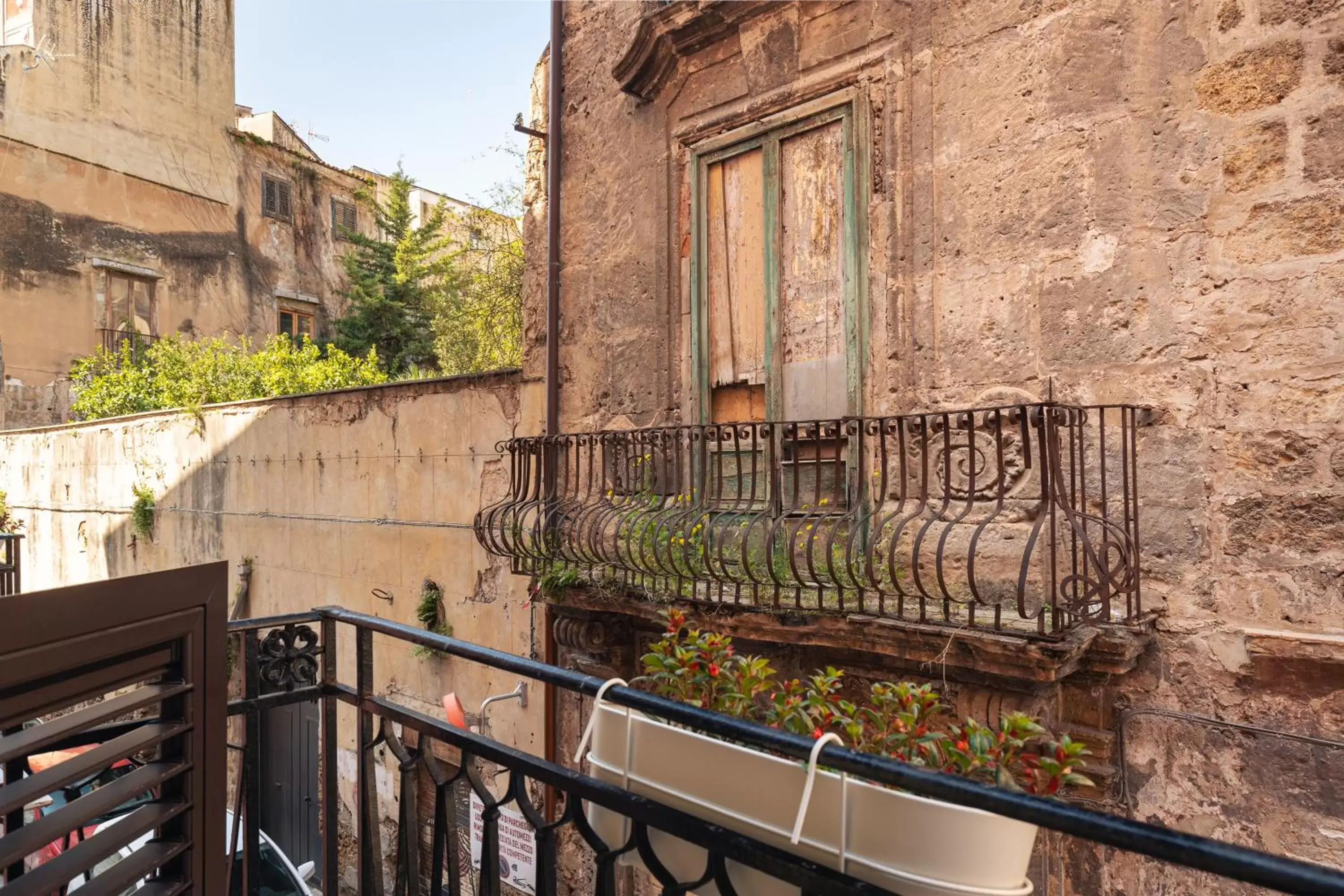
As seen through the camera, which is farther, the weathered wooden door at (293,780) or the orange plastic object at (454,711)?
the weathered wooden door at (293,780)

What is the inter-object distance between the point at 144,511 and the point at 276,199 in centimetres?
918

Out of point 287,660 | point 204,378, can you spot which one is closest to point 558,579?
point 287,660

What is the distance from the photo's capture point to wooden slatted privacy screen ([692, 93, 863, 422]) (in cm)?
462

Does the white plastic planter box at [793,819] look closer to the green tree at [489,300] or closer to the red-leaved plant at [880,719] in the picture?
the red-leaved plant at [880,719]

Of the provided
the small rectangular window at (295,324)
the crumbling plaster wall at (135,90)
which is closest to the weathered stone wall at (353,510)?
the small rectangular window at (295,324)

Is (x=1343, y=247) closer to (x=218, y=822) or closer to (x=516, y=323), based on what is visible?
(x=218, y=822)

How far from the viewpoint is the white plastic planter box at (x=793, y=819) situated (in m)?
1.26

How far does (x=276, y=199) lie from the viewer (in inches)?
699

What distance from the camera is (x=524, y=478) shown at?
574 cm

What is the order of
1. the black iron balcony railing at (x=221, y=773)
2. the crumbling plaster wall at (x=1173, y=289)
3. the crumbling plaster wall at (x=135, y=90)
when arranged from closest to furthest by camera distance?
the black iron balcony railing at (x=221, y=773) < the crumbling plaster wall at (x=1173, y=289) < the crumbling plaster wall at (x=135, y=90)

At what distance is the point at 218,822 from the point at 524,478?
4255mm

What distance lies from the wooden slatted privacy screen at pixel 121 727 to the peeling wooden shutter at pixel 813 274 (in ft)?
11.9

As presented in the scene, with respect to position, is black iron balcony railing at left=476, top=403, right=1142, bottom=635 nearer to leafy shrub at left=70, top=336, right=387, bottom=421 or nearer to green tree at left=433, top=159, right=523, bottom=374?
green tree at left=433, top=159, right=523, bottom=374

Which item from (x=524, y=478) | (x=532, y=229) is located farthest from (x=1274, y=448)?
(x=532, y=229)
